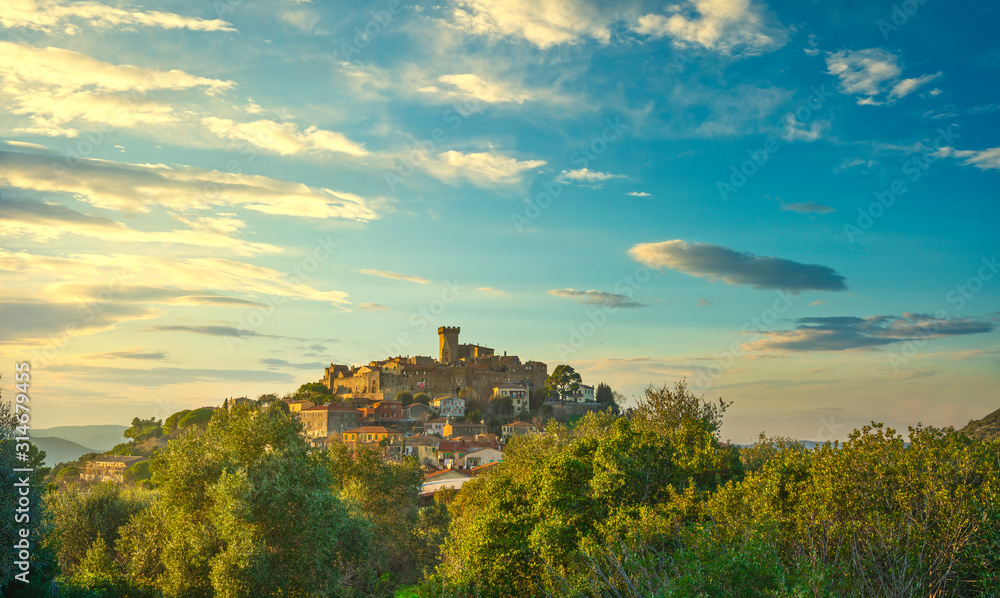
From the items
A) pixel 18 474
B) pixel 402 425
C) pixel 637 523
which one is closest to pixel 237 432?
pixel 18 474

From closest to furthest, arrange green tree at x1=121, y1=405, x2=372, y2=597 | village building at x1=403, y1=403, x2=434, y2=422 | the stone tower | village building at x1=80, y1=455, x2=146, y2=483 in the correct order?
green tree at x1=121, y1=405, x2=372, y2=597, village building at x1=80, y1=455, x2=146, y2=483, village building at x1=403, y1=403, x2=434, y2=422, the stone tower

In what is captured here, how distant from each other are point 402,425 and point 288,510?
10336 cm

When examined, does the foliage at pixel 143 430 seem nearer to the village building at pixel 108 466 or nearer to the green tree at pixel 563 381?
the village building at pixel 108 466

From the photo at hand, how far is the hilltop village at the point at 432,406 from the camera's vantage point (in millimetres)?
102375

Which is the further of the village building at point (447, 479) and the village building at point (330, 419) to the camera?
the village building at point (330, 419)

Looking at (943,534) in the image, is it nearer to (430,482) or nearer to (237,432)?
(237,432)

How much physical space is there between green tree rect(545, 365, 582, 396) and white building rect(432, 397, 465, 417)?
19484 mm

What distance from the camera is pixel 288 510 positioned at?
22.8 m

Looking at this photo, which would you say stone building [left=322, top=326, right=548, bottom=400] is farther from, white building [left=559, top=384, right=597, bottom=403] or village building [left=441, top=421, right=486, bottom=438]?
village building [left=441, top=421, right=486, bottom=438]

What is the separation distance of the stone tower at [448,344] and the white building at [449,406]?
31140 millimetres

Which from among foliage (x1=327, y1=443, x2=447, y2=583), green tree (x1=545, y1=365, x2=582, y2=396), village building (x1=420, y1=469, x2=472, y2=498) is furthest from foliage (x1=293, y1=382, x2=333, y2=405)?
foliage (x1=327, y1=443, x2=447, y2=583)

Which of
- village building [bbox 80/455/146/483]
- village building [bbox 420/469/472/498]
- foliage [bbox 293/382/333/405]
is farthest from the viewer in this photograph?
foliage [bbox 293/382/333/405]

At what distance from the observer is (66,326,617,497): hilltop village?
102 meters

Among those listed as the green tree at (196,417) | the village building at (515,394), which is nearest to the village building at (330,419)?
the green tree at (196,417)
